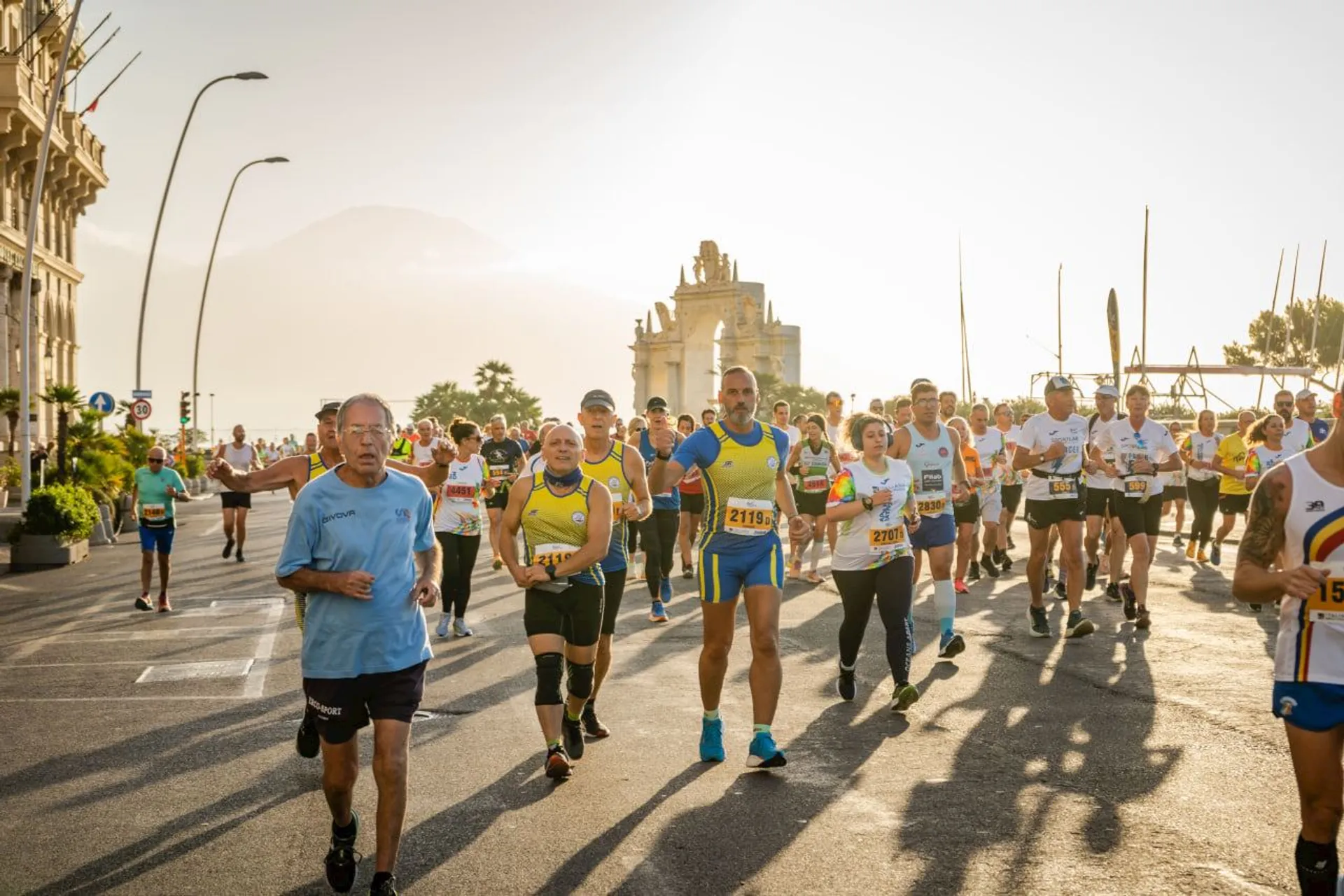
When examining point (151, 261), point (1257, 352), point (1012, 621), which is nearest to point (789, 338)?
point (1257, 352)

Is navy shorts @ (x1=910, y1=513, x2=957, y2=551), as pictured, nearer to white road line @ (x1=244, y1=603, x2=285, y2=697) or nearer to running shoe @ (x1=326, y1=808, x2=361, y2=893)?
white road line @ (x1=244, y1=603, x2=285, y2=697)

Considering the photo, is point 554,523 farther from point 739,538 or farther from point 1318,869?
point 1318,869

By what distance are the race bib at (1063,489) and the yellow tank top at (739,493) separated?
4850 mm

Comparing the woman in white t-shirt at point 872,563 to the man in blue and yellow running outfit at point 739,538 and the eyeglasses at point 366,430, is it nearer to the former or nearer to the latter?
Result: the man in blue and yellow running outfit at point 739,538

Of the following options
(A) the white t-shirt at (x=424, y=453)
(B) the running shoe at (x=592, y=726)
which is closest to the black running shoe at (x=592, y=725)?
(B) the running shoe at (x=592, y=726)

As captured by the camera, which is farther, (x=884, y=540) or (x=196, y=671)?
(x=196, y=671)

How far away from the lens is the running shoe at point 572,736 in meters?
7.30

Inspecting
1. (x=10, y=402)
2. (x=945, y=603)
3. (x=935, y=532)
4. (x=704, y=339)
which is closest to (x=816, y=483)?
(x=935, y=532)

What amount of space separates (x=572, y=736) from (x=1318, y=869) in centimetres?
410

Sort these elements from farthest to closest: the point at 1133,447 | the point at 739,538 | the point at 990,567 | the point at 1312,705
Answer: the point at 990,567
the point at 1133,447
the point at 739,538
the point at 1312,705

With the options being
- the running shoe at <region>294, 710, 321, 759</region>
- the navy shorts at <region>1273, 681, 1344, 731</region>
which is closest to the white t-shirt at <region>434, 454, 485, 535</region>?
the running shoe at <region>294, 710, 321, 759</region>

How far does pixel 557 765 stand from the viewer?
686cm

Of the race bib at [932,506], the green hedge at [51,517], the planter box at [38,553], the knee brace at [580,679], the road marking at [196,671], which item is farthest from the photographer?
the green hedge at [51,517]

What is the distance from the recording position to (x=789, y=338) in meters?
118
